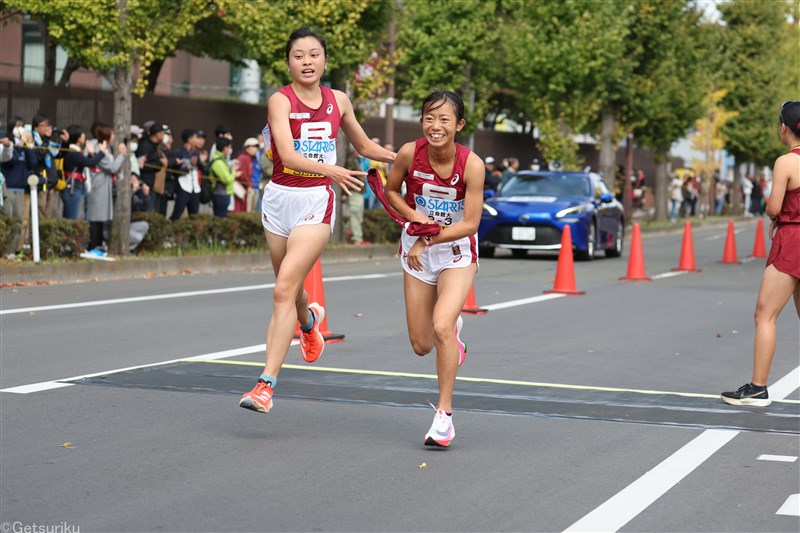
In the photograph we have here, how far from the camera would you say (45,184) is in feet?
61.0

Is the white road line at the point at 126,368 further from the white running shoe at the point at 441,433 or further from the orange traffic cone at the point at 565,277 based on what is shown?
→ the orange traffic cone at the point at 565,277

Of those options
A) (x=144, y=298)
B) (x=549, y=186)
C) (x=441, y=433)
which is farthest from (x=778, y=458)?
(x=549, y=186)

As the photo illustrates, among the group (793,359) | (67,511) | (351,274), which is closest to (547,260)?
(351,274)

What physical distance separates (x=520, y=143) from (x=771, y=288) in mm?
38748

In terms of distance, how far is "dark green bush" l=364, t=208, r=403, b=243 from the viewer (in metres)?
27.3

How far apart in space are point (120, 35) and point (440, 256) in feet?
45.4

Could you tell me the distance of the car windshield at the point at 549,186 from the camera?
26297mm

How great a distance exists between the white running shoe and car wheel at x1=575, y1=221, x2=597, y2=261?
18494mm

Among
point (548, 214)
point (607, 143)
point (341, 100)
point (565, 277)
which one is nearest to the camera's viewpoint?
point (341, 100)

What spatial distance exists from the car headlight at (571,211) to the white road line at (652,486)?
56.3 feet

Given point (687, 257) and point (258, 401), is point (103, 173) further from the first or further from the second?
point (258, 401)

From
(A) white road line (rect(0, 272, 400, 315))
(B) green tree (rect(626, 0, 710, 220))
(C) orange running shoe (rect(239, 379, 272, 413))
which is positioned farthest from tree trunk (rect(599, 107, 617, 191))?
(C) orange running shoe (rect(239, 379, 272, 413))

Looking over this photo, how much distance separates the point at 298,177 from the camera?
7762mm

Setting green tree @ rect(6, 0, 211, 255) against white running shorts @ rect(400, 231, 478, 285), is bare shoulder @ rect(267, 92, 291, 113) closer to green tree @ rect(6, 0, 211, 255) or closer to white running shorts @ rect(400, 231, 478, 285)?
white running shorts @ rect(400, 231, 478, 285)
